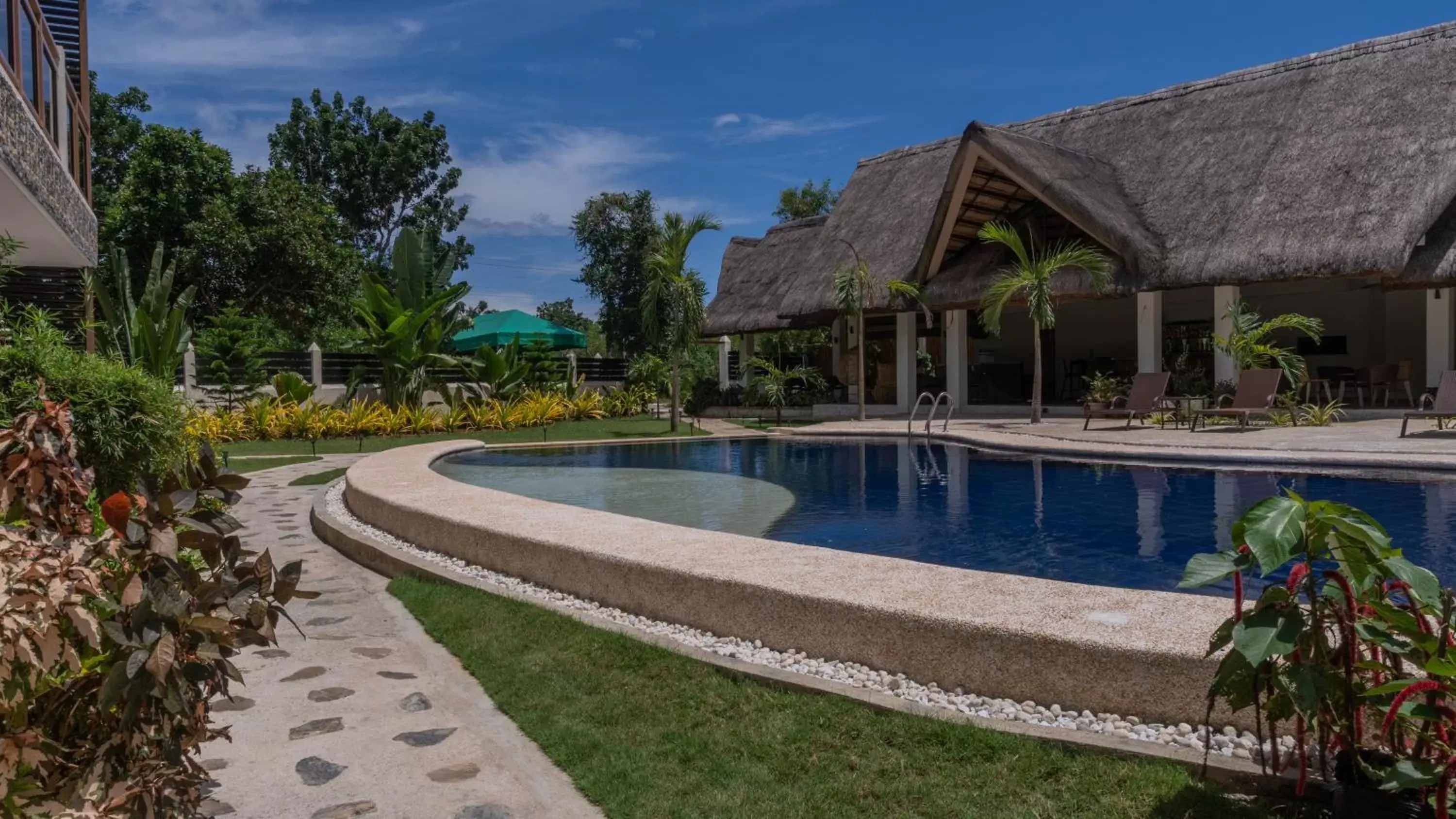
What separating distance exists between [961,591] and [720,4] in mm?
15602

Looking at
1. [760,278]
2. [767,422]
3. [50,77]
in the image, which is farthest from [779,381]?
[50,77]

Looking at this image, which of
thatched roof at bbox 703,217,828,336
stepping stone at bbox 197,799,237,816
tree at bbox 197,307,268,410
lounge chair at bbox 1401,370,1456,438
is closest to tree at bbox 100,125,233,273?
tree at bbox 197,307,268,410

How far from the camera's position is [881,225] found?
843 inches

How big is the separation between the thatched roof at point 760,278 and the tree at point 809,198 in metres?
13.7

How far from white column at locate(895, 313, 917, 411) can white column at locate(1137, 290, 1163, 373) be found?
4749 mm

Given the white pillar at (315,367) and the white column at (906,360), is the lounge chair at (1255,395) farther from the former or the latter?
the white pillar at (315,367)

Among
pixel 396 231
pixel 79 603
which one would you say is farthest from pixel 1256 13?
pixel 396 231

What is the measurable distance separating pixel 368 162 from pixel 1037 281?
25485 millimetres

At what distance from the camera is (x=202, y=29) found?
46.4 ft

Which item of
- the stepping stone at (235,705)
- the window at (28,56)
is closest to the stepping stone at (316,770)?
the stepping stone at (235,705)

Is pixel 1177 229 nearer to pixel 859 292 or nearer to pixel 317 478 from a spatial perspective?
pixel 859 292

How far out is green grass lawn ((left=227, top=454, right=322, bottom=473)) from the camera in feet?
40.5

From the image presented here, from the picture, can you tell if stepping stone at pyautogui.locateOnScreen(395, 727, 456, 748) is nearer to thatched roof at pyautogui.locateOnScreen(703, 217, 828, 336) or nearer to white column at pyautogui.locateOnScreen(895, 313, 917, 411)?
→ white column at pyautogui.locateOnScreen(895, 313, 917, 411)

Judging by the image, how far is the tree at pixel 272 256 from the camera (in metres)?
22.3
